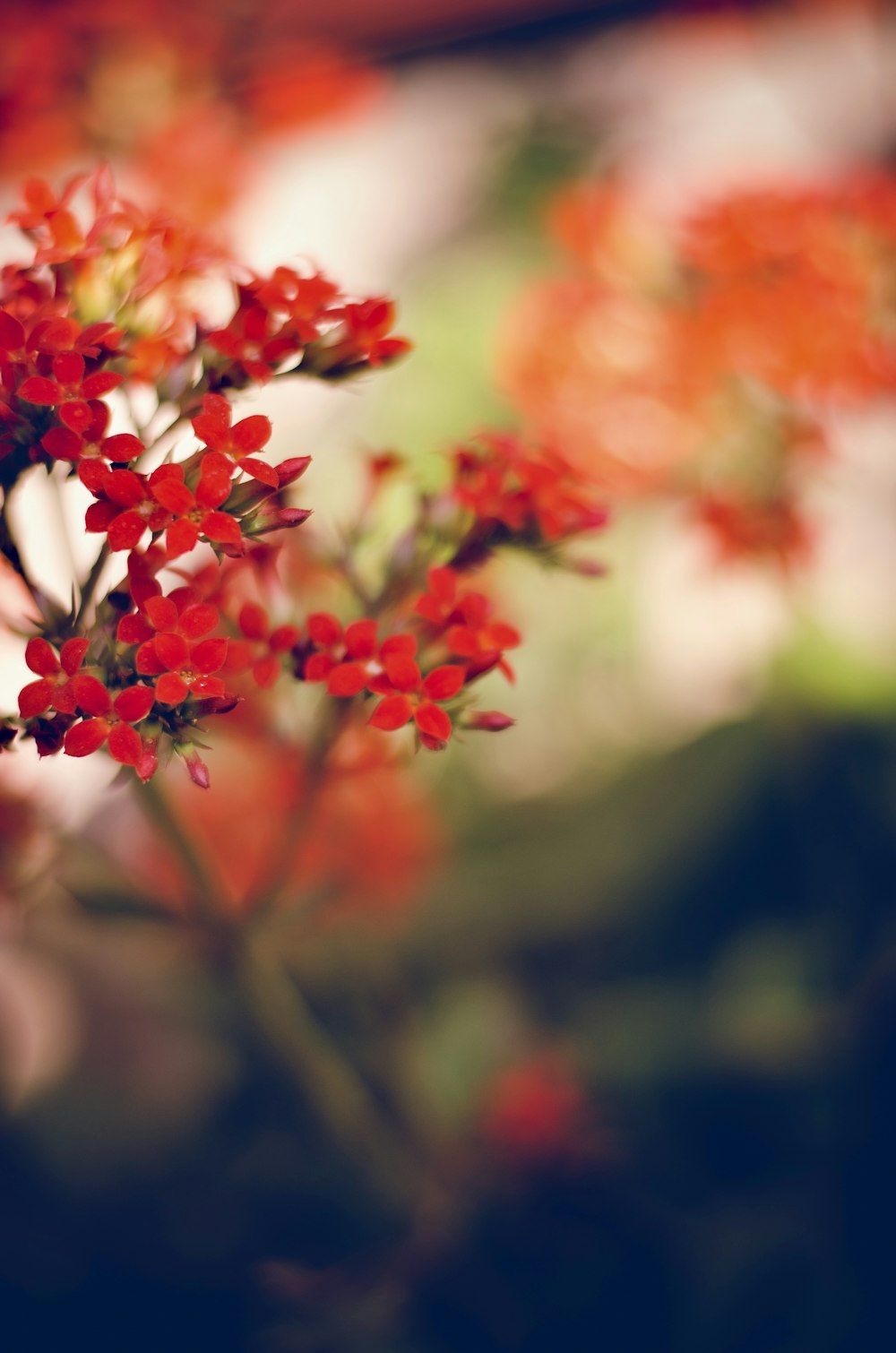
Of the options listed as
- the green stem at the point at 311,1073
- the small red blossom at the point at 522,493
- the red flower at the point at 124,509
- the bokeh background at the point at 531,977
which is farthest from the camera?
the bokeh background at the point at 531,977

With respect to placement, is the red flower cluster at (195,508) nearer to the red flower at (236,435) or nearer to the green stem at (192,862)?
the red flower at (236,435)

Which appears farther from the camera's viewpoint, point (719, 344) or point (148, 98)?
point (148, 98)

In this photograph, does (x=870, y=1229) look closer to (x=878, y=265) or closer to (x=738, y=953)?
(x=738, y=953)

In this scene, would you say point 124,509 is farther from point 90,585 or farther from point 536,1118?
point 536,1118

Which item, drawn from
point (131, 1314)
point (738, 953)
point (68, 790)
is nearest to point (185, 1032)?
point (131, 1314)

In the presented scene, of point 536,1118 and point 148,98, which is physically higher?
point 148,98

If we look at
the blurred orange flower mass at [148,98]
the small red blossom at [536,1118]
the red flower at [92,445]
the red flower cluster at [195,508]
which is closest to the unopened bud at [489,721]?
the red flower cluster at [195,508]

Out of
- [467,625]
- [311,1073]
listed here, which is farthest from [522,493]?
[311,1073]

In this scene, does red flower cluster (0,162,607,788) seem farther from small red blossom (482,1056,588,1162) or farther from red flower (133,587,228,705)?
small red blossom (482,1056,588,1162)

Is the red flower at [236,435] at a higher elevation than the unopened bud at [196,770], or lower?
higher
